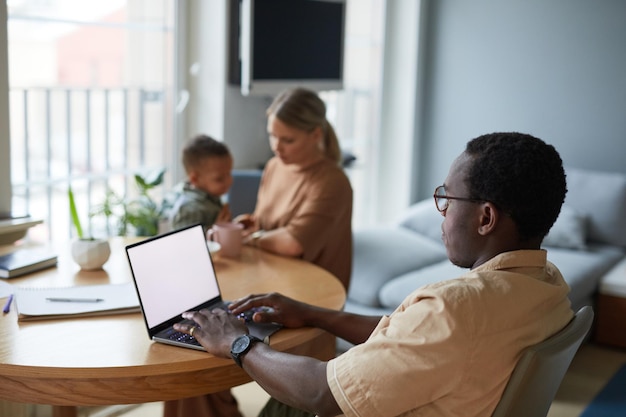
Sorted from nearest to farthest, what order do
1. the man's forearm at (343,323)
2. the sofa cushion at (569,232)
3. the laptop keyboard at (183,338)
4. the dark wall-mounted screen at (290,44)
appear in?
the laptop keyboard at (183,338) < the man's forearm at (343,323) < the dark wall-mounted screen at (290,44) < the sofa cushion at (569,232)

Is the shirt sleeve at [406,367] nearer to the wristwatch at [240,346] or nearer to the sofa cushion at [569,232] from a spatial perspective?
the wristwatch at [240,346]

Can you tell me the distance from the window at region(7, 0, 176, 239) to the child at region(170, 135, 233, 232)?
2.40 ft

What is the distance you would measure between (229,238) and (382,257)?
1509 mm

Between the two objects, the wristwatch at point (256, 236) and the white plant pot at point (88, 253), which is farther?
the wristwatch at point (256, 236)

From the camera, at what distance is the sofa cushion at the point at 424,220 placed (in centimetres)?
438

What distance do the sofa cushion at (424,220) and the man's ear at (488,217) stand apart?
9.76 ft

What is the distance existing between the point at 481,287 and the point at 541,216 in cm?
18

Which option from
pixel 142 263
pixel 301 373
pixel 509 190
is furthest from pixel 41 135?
pixel 509 190

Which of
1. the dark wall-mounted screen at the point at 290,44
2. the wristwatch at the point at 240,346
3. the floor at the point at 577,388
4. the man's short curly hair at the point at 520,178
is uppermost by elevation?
the dark wall-mounted screen at the point at 290,44

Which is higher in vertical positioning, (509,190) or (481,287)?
(509,190)

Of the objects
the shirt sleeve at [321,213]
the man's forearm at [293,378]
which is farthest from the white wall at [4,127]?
the man's forearm at [293,378]

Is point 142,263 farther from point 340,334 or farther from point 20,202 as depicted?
point 20,202

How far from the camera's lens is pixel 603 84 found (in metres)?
4.47

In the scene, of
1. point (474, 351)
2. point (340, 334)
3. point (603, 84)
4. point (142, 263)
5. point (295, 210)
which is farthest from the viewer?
point (603, 84)
